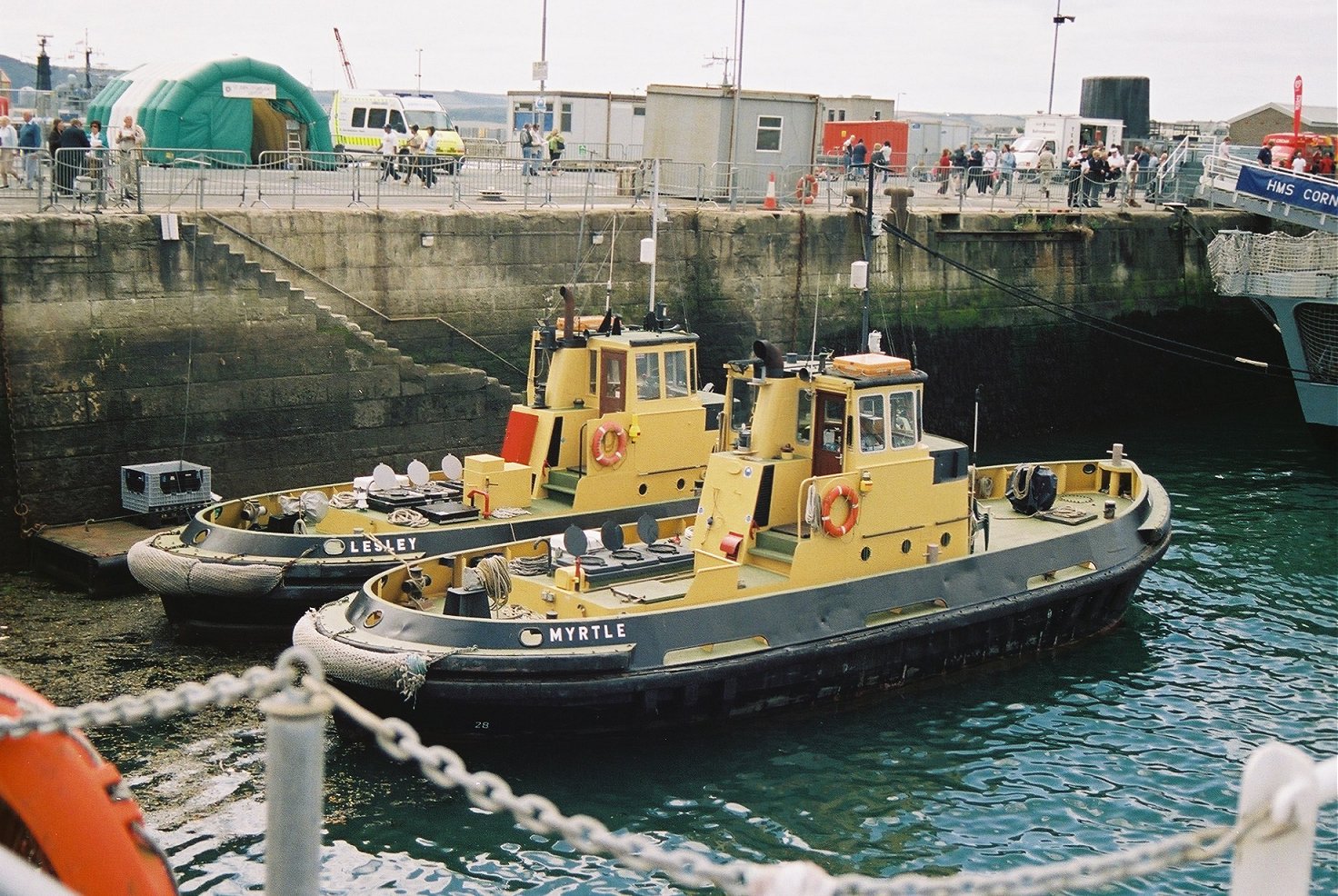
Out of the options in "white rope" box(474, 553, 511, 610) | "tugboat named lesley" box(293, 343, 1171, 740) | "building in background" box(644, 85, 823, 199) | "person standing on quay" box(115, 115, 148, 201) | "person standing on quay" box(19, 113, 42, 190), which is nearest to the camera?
"tugboat named lesley" box(293, 343, 1171, 740)

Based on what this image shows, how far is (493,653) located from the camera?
11648mm

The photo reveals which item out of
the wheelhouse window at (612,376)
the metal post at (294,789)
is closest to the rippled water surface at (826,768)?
the wheelhouse window at (612,376)

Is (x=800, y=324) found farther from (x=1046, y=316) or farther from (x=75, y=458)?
(x=75, y=458)

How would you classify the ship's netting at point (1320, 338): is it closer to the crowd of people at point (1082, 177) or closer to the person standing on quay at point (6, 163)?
the crowd of people at point (1082, 177)

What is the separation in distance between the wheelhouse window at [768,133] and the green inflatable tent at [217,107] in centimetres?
852

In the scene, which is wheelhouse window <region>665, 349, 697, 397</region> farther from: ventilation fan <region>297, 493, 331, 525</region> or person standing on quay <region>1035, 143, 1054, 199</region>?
person standing on quay <region>1035, 143, 1054, 199</region>

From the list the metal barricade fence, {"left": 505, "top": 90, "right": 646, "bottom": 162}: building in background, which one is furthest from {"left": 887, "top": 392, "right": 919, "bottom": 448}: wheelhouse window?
{"left": 505, "top": 90, "right": 646, "bottom": 162}: building in background

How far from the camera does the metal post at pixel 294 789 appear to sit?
12.2ft

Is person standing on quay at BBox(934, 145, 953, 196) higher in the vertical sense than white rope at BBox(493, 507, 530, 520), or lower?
higher

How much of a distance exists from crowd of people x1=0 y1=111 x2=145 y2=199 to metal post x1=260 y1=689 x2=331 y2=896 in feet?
51.7

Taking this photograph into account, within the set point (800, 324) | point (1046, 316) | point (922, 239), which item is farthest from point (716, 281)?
point (1046, 316)

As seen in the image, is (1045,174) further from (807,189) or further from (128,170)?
(128,170)

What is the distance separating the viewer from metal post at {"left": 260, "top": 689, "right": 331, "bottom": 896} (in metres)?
3.73

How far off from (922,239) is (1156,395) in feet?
20.9
